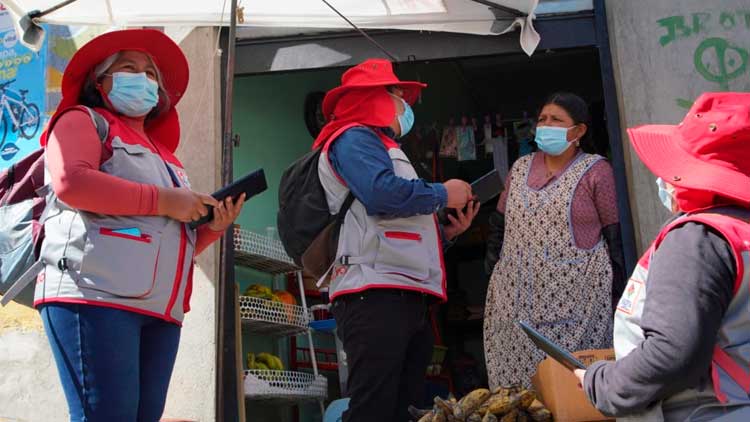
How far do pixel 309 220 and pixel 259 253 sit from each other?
1.80 meters

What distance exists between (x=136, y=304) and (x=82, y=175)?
0.45 meters

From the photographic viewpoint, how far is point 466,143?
6742 mm

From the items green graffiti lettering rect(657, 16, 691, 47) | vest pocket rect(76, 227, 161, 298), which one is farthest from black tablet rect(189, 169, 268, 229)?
green graffiti lettering rect(657, 16, 691, 47)

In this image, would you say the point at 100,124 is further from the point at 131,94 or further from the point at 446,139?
the point at 446,139

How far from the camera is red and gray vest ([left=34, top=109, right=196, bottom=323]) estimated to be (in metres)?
3.19

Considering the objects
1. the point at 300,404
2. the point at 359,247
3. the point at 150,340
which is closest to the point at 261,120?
the point at 300,404

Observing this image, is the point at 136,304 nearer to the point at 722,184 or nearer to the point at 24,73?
the point at 722,184

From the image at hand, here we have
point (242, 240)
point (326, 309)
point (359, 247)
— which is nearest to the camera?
point (359, 247)

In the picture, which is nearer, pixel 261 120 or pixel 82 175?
pixel 82 175

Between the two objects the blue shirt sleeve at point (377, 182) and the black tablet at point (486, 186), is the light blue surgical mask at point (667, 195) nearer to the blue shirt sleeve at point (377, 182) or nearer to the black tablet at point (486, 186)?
the blue shirt sleeve at point (377, 182)

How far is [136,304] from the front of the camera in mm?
3236

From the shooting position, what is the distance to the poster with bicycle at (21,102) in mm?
6035

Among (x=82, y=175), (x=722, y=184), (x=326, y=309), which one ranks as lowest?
(x=326, y=309)

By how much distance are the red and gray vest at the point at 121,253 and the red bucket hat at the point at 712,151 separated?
5.41ft
